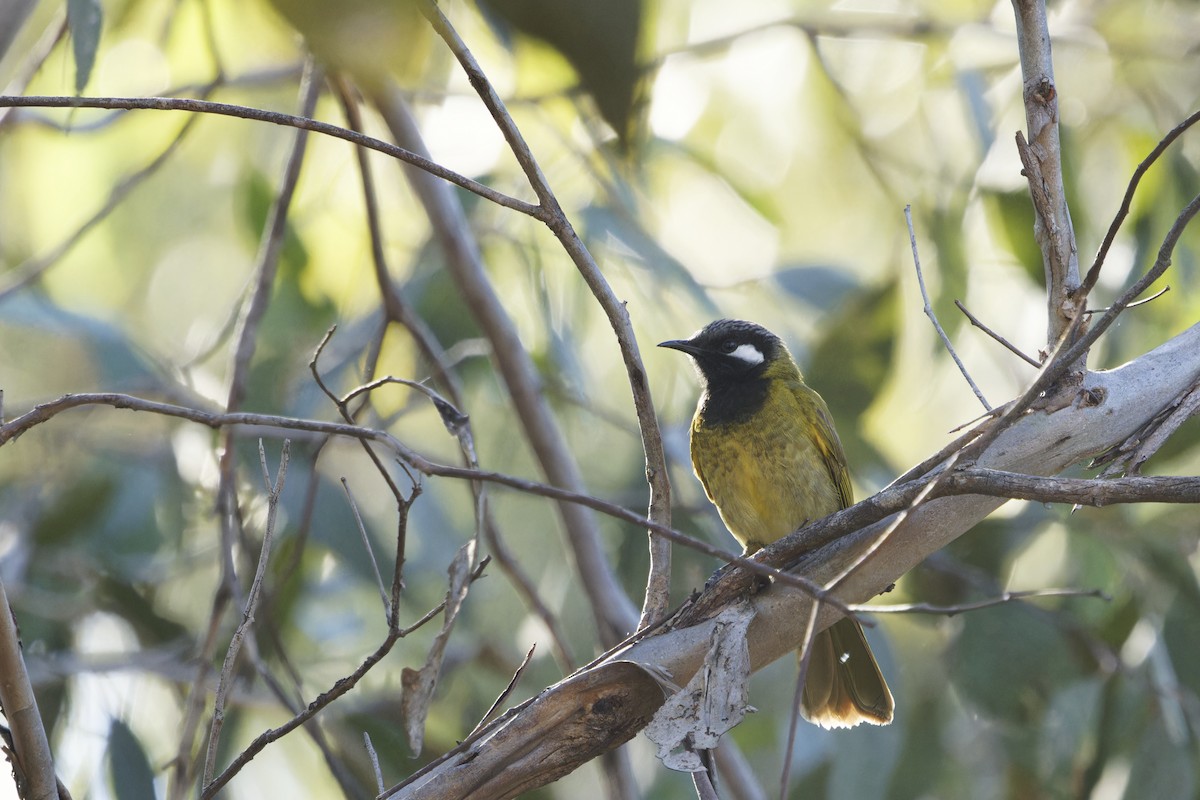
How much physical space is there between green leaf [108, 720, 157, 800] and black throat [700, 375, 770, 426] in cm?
188

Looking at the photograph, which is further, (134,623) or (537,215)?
(134,623)

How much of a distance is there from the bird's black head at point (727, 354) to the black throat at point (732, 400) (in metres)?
0.01

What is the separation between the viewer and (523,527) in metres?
5.07

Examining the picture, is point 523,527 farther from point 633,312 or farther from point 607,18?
point 607,18

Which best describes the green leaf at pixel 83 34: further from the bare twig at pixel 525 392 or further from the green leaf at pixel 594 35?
the green leaf at pixel 594 35

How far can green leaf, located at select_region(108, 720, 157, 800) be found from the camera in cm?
297

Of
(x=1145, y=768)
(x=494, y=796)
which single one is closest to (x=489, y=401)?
(x=1145, y=768)

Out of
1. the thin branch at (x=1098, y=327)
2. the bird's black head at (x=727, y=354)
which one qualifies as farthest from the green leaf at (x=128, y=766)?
the thin branch at (x=1098, y=327)

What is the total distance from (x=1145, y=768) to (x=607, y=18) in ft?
11.7

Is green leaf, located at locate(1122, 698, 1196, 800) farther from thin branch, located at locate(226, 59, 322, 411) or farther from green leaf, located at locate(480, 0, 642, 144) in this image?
green leaf, located at locate(480, 0, 642, 144)

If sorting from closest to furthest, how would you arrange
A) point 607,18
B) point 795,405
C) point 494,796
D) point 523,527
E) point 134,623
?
1. point 607,18
2. point 494,796
3. point 795,405
4. point 134,623
5. point 523,527

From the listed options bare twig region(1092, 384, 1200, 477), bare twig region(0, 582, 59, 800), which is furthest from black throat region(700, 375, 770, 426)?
bare twig region(0, 582, 59, 800)

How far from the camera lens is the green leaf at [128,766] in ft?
9.76

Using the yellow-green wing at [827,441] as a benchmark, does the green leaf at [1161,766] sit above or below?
below
